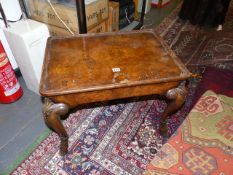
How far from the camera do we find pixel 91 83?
1035 millimetres

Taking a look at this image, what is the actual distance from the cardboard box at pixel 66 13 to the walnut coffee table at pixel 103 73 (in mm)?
402

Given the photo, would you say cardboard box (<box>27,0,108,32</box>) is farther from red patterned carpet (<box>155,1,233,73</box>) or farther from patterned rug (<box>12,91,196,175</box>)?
red patterned carpet (<box>155,1,233,73</box>)

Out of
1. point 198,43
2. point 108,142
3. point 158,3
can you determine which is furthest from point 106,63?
point 158,3

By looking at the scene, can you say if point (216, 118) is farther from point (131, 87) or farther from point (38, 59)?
point (38, 59)

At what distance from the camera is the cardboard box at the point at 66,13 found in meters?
1.68

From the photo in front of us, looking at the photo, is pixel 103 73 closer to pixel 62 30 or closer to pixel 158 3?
pixel 62 30

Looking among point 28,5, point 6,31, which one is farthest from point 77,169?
point 28,5

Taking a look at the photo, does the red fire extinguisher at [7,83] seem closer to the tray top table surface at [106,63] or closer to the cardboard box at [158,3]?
the tray top table surface at [106,63]

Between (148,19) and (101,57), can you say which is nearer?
(101,57)

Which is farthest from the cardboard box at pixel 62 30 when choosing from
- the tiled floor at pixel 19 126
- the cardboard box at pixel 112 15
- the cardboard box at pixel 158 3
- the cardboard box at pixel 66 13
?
the cardboard box at pixel 158 3

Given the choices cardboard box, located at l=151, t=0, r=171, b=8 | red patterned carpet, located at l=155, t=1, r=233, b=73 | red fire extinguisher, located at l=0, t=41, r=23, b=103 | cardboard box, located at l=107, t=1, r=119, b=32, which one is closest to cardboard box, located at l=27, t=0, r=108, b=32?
cardboard box, located at l=107, t=1, r=119, b=32

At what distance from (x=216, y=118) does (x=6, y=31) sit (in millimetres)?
1787

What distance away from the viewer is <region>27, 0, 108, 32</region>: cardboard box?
1.68 m

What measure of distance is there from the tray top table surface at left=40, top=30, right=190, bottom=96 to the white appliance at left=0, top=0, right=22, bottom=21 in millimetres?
642
